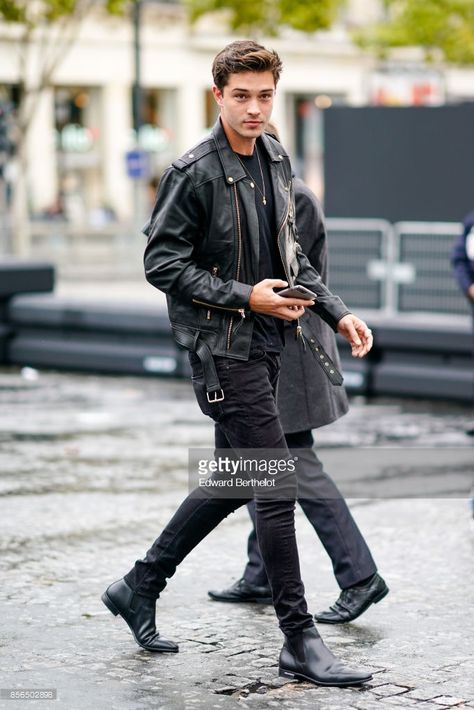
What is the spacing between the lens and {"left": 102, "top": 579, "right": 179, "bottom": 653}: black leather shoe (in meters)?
4.89

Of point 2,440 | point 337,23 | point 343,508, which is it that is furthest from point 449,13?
point 343,508

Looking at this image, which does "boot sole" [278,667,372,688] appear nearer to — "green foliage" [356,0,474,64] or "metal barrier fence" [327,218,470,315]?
"metal barrier fence" [327,218,470,315]

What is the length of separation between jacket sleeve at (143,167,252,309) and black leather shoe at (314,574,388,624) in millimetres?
1360

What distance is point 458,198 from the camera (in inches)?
649

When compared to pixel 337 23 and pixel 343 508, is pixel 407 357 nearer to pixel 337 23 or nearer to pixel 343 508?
pixel 343 508

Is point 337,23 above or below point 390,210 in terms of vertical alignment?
above

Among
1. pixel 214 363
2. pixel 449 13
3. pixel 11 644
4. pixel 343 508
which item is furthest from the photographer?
pixel 449 13

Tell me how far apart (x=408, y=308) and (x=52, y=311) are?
13.5 feet

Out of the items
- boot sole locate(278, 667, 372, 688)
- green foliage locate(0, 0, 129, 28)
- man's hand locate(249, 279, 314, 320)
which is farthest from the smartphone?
green foliage locate(0, 0, 129, 28)

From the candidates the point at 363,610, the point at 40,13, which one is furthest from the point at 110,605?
the point at 40,13

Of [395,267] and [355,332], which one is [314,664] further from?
[395,267]

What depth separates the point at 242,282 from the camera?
4.63 meters

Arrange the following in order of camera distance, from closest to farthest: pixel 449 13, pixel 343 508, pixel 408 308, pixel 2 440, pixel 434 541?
pixel 343 508, pixel 434 541, pixel 2 440, pixel 408 308, pixel 449 13

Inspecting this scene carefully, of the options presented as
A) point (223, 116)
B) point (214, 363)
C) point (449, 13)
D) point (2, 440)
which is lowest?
point (2, 440)
